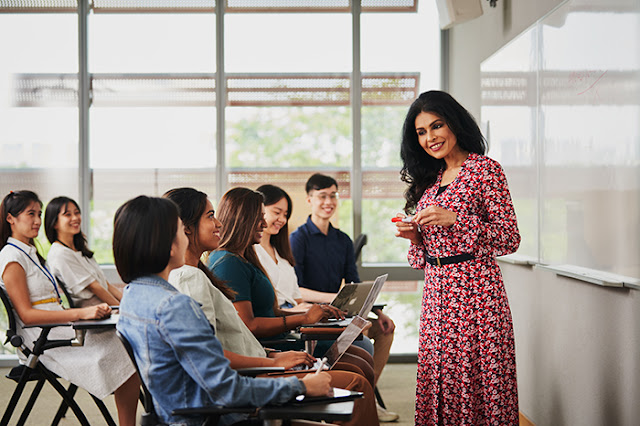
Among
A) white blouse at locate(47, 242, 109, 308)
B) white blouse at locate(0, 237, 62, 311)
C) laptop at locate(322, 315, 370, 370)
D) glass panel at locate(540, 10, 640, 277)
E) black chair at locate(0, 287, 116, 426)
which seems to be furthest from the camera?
white blouse at locate(47, 242, 109, 308)

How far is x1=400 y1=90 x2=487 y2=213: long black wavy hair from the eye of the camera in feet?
8.84

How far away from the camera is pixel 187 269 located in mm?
2311

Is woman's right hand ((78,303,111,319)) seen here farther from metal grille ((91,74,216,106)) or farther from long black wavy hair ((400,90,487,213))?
metal grille ((91,74,216,106))

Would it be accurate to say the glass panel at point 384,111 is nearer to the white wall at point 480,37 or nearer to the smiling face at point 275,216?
the white wall at point 480,37

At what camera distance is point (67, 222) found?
4016mm

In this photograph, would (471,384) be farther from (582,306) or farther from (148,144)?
(148,144)

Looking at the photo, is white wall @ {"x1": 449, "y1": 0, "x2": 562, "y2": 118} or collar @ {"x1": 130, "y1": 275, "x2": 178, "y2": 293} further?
white wall @ {"x1": 449, "y1": 0, "x2": 562, "y2": 118}

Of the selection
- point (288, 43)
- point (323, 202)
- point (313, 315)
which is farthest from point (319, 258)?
point (288, 43)

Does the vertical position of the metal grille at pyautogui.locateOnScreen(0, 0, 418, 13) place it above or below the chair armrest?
above

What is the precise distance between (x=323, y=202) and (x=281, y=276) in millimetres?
809

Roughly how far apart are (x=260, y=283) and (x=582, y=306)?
142 centimetres

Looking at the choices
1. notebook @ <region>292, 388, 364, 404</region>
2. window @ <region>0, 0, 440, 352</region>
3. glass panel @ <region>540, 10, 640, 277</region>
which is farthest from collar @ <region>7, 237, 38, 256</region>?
glass panel @ <region>540, 10, 640, 277</region>

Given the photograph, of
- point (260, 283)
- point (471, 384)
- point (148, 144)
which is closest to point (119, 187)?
point (148, 144)

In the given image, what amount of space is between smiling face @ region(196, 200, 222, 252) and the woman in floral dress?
2.33 ft
